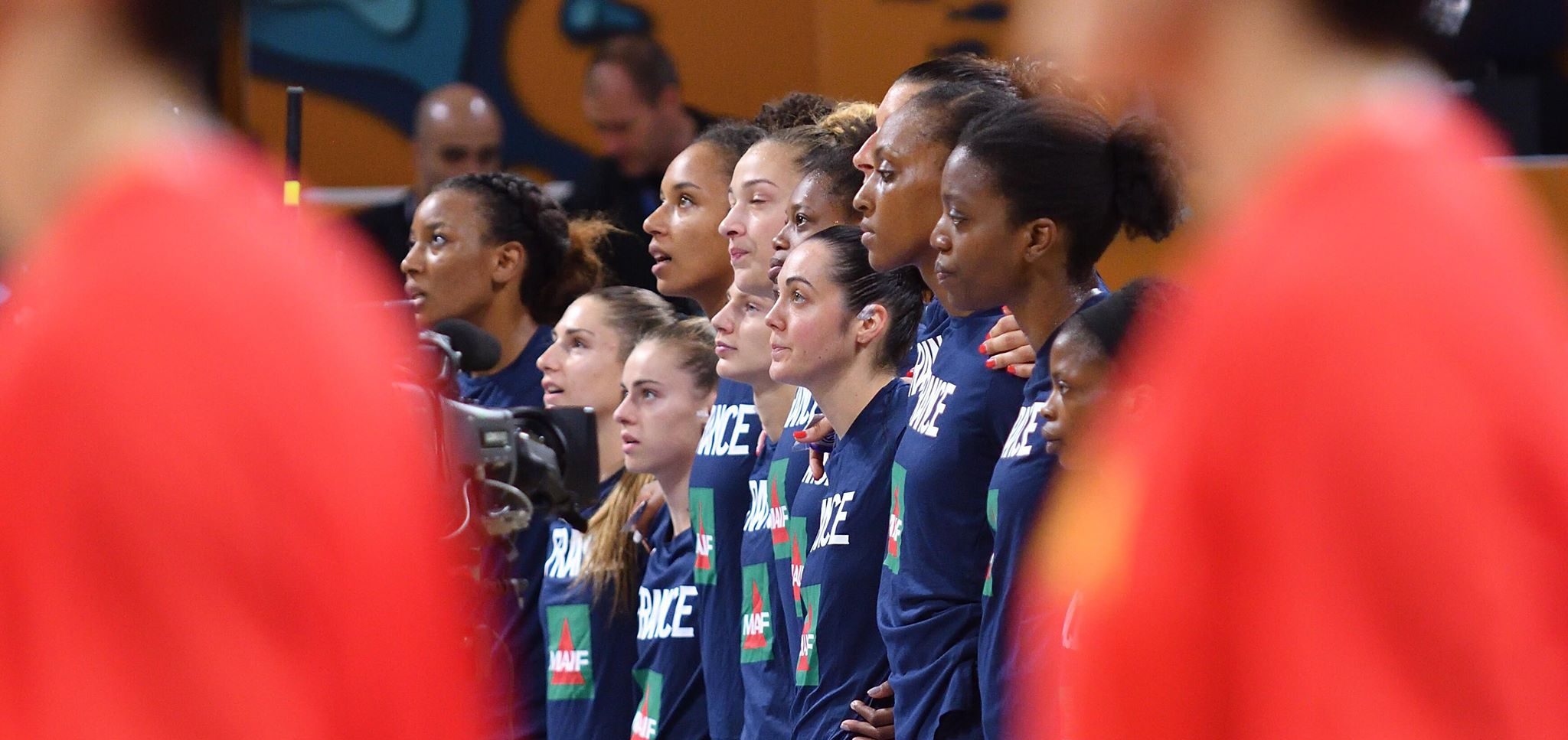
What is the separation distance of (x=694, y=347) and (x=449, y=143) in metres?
2.01

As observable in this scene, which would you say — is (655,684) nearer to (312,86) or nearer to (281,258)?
(281,258)

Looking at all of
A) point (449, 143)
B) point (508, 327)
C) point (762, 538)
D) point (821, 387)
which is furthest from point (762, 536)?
point (449, 143)

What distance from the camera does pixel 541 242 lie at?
5.62m

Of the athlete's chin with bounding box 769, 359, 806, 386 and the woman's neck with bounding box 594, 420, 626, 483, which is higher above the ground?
the athlete's chin with bounding box 769, 359, 806, 386

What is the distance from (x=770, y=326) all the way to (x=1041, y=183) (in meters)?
0.77

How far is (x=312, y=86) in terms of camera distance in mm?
7785

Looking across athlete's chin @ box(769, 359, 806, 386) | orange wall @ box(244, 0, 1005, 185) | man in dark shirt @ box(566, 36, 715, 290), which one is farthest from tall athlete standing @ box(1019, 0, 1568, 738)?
orange wall @ box(244, 0, 1005, 185)

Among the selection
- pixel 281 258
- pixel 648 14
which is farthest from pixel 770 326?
pixel 648 14

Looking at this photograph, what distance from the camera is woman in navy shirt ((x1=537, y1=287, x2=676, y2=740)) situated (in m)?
4.74

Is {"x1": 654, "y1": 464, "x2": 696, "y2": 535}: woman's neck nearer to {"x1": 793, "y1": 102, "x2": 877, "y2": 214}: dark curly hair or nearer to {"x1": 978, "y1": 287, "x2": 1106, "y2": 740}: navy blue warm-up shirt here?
{"x1": 793, "y1": 102, "x2": 877, "y2": 214}: dark curly hair

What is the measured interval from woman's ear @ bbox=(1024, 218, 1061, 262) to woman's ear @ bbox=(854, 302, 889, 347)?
2.01 feet

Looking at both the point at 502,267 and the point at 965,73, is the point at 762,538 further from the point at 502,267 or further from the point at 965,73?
the point at 502,267

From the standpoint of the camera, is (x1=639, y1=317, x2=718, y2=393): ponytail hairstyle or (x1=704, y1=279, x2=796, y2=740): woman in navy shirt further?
(x1=639, y1=317, x2=718, y2=393): ponytail hairstyle

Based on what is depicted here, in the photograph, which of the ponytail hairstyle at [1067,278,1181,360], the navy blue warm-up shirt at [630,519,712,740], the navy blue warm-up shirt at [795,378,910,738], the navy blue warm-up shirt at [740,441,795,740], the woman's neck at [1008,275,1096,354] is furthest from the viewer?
the navy blue warm-up shirt at [630,519,712,740]
